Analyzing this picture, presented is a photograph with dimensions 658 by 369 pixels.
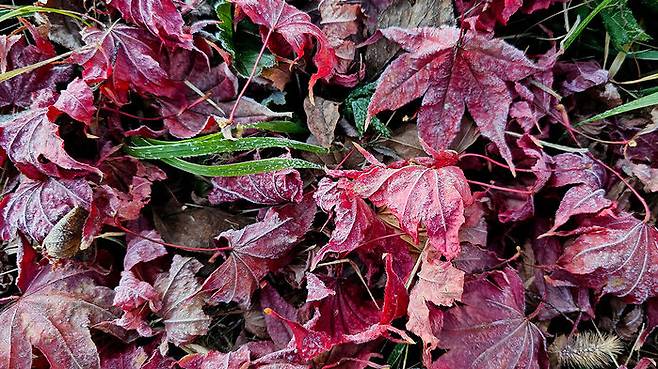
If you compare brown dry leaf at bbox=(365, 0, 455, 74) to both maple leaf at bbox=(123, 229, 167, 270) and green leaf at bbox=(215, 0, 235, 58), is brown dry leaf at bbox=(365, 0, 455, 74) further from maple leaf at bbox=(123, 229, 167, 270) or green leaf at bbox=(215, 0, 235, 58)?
maple leaf at bbox=(123, 229, 167, 270)

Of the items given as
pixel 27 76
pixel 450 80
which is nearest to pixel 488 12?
pixel 450 80

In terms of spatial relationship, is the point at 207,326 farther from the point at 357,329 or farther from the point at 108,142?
the point at 108,142

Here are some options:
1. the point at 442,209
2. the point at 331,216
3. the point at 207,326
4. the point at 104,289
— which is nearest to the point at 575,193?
the point at 442,209

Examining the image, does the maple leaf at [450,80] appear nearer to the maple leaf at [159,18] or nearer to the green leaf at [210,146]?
the green leaf at [210,146]

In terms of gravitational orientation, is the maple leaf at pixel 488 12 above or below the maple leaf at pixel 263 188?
above

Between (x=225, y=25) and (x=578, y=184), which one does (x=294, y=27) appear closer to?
(x=225, y=25)

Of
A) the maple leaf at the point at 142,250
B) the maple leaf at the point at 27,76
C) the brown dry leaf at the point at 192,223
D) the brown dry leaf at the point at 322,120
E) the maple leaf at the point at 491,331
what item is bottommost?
the maple leaf at the point at 491,331

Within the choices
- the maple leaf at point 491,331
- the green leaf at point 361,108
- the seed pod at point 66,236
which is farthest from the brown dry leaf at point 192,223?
the maple leaf at point 491,331

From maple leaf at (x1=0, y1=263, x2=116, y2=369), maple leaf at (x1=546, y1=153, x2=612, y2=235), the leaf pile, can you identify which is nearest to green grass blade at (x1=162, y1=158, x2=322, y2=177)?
the leaf pile
